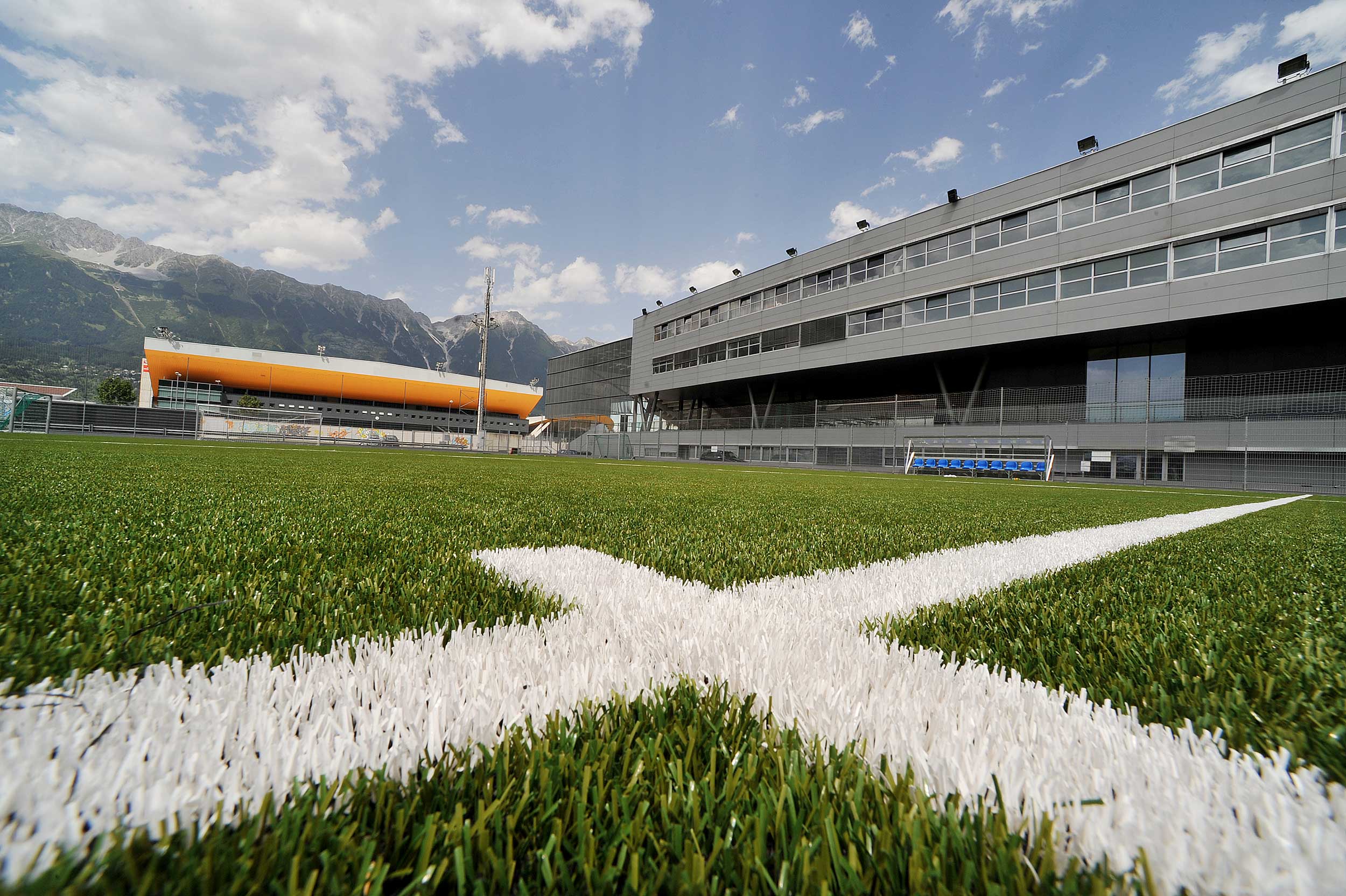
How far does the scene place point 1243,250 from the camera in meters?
15.4

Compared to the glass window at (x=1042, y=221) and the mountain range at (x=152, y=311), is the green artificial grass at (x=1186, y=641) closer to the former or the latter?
the glass window at (x=1042, y=221)

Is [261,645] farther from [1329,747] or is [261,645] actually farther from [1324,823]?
[1329,747]

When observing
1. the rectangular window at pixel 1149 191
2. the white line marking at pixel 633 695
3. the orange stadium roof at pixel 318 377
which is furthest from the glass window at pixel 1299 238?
the orange stadium roof at pixel 318 377

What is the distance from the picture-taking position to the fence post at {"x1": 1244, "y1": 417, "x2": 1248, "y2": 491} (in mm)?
14016

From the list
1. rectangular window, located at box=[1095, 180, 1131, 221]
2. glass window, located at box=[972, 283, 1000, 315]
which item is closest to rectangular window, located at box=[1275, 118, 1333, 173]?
rectangular window, located at box=[1095, 180, 1131, 221]

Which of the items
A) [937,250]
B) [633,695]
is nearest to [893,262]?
[937,250]

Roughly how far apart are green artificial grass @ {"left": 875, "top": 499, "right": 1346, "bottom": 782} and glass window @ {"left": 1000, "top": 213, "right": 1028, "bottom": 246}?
22.4m

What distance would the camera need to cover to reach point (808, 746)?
0.64 metres

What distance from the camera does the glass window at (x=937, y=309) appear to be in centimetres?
2167

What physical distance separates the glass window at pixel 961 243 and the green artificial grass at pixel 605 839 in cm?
2514

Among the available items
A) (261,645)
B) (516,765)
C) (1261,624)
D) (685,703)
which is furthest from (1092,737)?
(261,645)

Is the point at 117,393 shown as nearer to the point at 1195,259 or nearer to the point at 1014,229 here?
the point at 1014,229

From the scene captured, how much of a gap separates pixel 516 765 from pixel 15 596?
1.28 meters

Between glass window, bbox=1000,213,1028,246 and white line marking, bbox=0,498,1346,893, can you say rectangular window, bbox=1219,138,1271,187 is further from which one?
white line marking, bbox=0,498,1346,893
